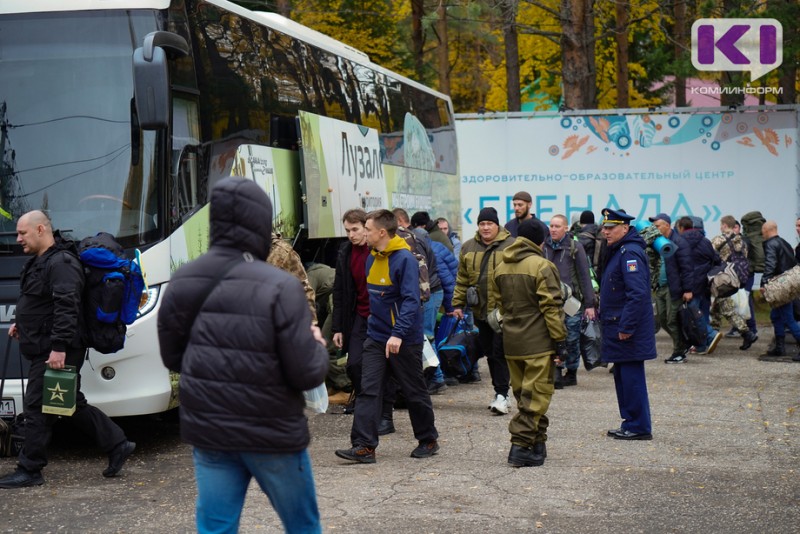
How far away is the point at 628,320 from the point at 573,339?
3.83m

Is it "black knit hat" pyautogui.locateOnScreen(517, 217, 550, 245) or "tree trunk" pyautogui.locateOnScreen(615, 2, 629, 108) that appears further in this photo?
"tree trunk" pyautogui.locateOnScreen(615, 2, 629, 108)

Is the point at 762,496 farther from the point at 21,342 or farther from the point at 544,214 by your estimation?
the point at 544,214

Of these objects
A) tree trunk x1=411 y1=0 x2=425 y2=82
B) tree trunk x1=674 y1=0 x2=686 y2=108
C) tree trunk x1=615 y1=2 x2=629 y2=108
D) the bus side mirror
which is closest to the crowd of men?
the bus side mirror

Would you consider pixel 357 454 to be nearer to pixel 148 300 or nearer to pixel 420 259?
pixel 148 300

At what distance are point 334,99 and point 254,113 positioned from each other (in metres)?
2.76

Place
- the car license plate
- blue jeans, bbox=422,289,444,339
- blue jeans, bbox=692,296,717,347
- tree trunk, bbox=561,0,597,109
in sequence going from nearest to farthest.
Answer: the car license plate
blue jeans, bbox=422,289,444,339
blue jeans, bbox=692,296,717,347
tree trunk, bbox=561,0,597,109

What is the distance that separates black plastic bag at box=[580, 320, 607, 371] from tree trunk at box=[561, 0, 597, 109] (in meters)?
10.2

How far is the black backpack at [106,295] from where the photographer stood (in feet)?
26.0

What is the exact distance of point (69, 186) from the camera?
29.1 feet

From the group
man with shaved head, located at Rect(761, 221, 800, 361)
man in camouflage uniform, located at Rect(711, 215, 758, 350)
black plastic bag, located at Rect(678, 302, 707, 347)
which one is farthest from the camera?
man in camouflage uniform, located at Rect(711, 215, 758, 350)

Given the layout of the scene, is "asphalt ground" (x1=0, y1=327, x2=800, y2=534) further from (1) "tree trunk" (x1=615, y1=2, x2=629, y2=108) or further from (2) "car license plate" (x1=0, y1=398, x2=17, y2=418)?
(1) "tree trunk" (x1=615, y1=2, x2=629, y2=108)

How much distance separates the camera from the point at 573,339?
43.3 ft

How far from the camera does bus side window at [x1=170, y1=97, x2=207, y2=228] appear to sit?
30.1 feet

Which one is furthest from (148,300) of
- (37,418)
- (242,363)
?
(242,363)
